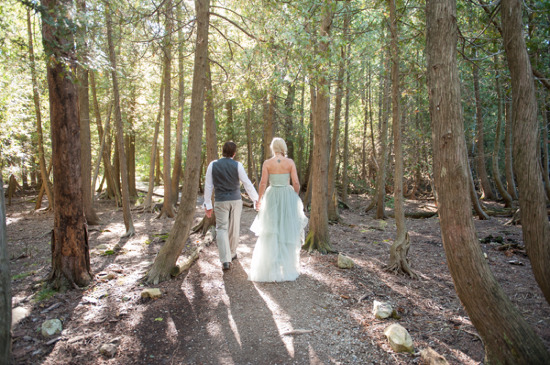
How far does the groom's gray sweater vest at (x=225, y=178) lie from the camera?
218 inches

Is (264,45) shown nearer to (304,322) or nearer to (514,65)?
(514,65)

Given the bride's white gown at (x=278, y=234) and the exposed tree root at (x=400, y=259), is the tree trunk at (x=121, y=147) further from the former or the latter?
the exposed tree root at (x=400, y=259)

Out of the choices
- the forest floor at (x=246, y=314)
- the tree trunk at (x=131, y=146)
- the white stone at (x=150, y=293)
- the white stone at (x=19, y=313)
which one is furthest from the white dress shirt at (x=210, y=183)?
the tree trunk at (x=131, y=146)

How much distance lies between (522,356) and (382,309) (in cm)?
184

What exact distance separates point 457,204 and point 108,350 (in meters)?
3.73

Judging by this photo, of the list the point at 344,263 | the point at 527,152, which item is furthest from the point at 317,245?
the point at 527,152

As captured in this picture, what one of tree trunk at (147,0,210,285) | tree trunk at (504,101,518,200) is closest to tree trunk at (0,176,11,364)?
tree trunk at (147,0,210,285)

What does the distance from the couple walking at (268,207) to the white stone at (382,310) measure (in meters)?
1.46

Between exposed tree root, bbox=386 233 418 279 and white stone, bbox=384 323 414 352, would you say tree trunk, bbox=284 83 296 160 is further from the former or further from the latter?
white stone, bbox=384 323 414 352

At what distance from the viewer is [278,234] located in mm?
5445

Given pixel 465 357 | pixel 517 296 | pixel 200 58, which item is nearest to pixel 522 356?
pixel 465 357

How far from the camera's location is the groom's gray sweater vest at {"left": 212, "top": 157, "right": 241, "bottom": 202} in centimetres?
554

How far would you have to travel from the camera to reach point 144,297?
15.0 feet

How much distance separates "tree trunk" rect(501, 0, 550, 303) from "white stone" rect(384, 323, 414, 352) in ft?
4.83
